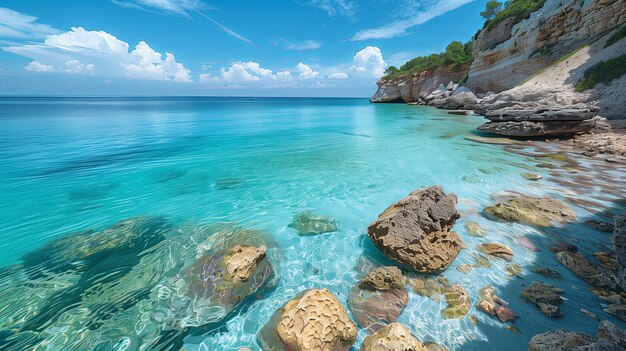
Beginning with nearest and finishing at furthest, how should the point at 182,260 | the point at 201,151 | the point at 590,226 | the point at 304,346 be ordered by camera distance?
the point at 304,346 < the point at 182,260 < the point at 590,226 < the point at 201,151

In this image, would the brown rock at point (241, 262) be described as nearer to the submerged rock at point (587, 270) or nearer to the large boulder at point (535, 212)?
the submerged rock at point (587, 270)

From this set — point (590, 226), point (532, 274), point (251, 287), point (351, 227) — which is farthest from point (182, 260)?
point (590, 226)

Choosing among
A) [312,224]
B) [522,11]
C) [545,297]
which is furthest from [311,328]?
[522,11]

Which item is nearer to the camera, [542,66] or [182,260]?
[182,260]

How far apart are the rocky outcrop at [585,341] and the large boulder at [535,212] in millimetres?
4062

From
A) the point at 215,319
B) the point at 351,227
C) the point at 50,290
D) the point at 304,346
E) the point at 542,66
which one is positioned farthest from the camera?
the point at 542,66

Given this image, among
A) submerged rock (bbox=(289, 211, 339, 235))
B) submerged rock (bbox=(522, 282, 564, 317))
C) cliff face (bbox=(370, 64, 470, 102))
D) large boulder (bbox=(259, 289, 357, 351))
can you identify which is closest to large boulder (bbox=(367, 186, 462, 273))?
submerged rock (bbox=(522, 282, 564, 317))

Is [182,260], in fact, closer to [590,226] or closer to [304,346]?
[304,346]

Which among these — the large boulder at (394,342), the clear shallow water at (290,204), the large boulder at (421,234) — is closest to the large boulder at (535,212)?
the clear shallow water at (290,204)

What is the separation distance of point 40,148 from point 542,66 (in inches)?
1823

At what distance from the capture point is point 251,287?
4.27m

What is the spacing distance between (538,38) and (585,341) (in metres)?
37.3

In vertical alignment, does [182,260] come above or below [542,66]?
below

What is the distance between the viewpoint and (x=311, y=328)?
3170 millimetres
